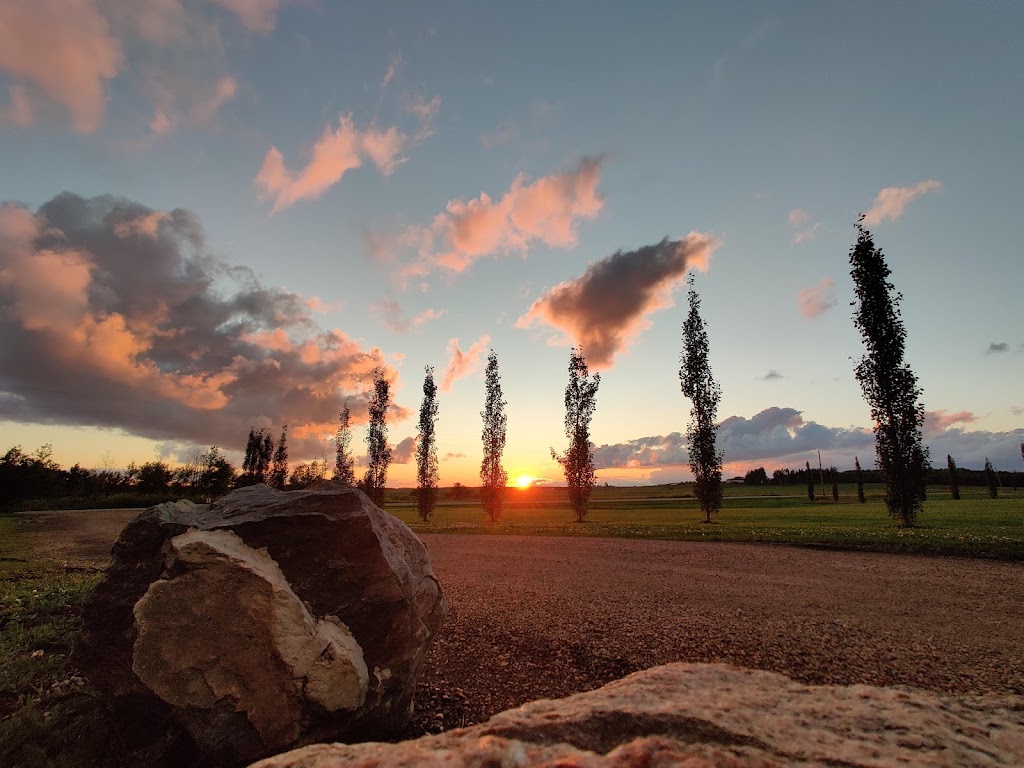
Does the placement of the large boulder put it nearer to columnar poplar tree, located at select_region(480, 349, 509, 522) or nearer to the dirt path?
the dirt path

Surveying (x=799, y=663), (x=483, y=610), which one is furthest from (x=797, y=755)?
(x=483, y=610)

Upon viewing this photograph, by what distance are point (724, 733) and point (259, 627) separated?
4353mm

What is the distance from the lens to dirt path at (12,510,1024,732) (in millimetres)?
6652

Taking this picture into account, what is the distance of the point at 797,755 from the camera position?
7.25ft

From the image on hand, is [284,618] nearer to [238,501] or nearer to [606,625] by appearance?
[238,501]

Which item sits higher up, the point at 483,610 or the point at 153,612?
the point at 153,612

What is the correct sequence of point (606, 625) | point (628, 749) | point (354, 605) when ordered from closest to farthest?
point (628, 749) → point (354, 605) → point (606, 625)

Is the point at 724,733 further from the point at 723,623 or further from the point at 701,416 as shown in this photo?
the point at 701,416

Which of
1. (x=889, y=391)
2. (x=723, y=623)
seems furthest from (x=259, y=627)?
(x=889, y=391)

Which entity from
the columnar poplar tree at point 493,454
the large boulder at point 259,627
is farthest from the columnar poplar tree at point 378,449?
the large boulder at point 259,627

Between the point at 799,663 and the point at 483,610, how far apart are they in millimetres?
5786

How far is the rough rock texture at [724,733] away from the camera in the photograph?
2.14 meters

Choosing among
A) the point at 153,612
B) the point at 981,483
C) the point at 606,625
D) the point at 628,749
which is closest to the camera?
the point at 628,749

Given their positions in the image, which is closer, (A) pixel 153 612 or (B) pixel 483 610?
(A) pixel 153 612
